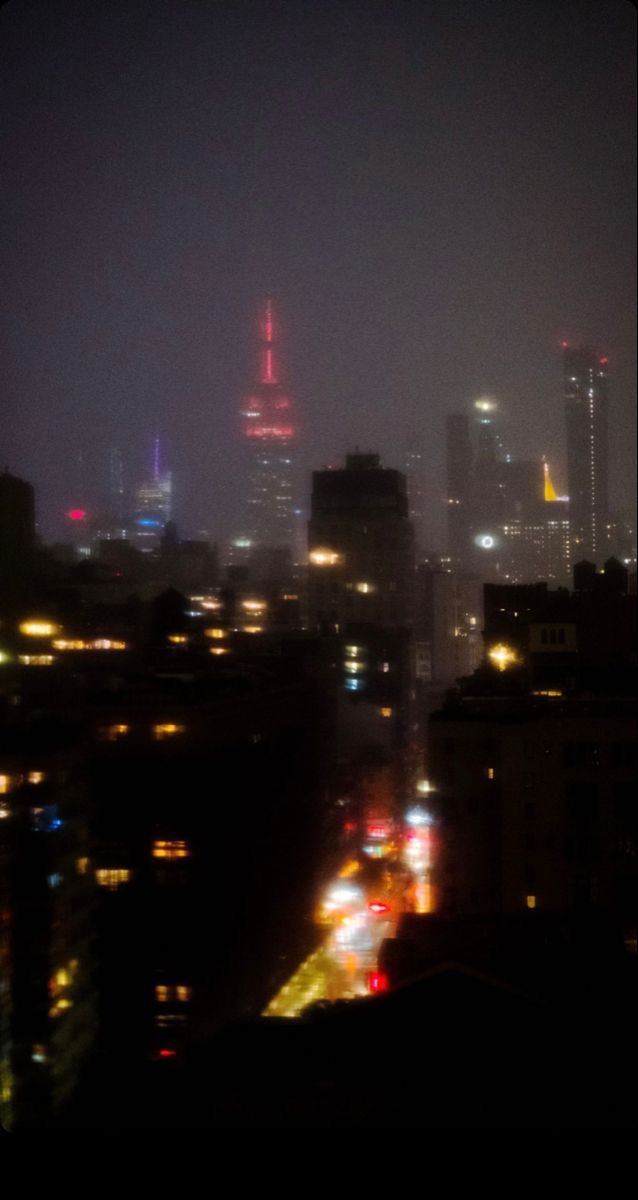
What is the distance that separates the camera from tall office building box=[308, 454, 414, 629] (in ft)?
11.6

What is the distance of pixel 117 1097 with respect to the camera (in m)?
1.93

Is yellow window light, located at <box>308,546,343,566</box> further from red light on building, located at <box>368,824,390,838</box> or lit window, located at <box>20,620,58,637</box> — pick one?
lit window, located at <box>20,620,58,637</box>

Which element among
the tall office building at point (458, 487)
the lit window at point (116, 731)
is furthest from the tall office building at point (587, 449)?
the lit window at point (116, 731)

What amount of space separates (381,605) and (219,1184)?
2538 mm

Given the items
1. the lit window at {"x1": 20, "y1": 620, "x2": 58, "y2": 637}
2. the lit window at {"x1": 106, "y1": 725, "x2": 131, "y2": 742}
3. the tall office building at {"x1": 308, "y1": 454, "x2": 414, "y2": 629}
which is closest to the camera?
the lit window at {"x1": 20, "y1": 620, "x2": 58, "y2": 637}

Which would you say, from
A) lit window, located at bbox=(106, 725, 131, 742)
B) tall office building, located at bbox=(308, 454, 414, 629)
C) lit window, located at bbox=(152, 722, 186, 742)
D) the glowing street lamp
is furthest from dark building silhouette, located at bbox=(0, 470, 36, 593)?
the glowing street lamp

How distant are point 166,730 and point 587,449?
2.00 metres

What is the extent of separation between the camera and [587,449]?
129 inches

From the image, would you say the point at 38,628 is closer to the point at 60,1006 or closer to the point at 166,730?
the point at 166,730

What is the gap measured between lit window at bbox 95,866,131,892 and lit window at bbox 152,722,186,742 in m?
0.56

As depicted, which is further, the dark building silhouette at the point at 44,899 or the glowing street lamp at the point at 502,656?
the glowing street lamp at the point at 502,656

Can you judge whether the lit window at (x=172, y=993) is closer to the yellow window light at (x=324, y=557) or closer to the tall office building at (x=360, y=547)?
the tall office building at (x=360, y=547)

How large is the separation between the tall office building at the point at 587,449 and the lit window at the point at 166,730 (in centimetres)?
181

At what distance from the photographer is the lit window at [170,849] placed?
332 cm
